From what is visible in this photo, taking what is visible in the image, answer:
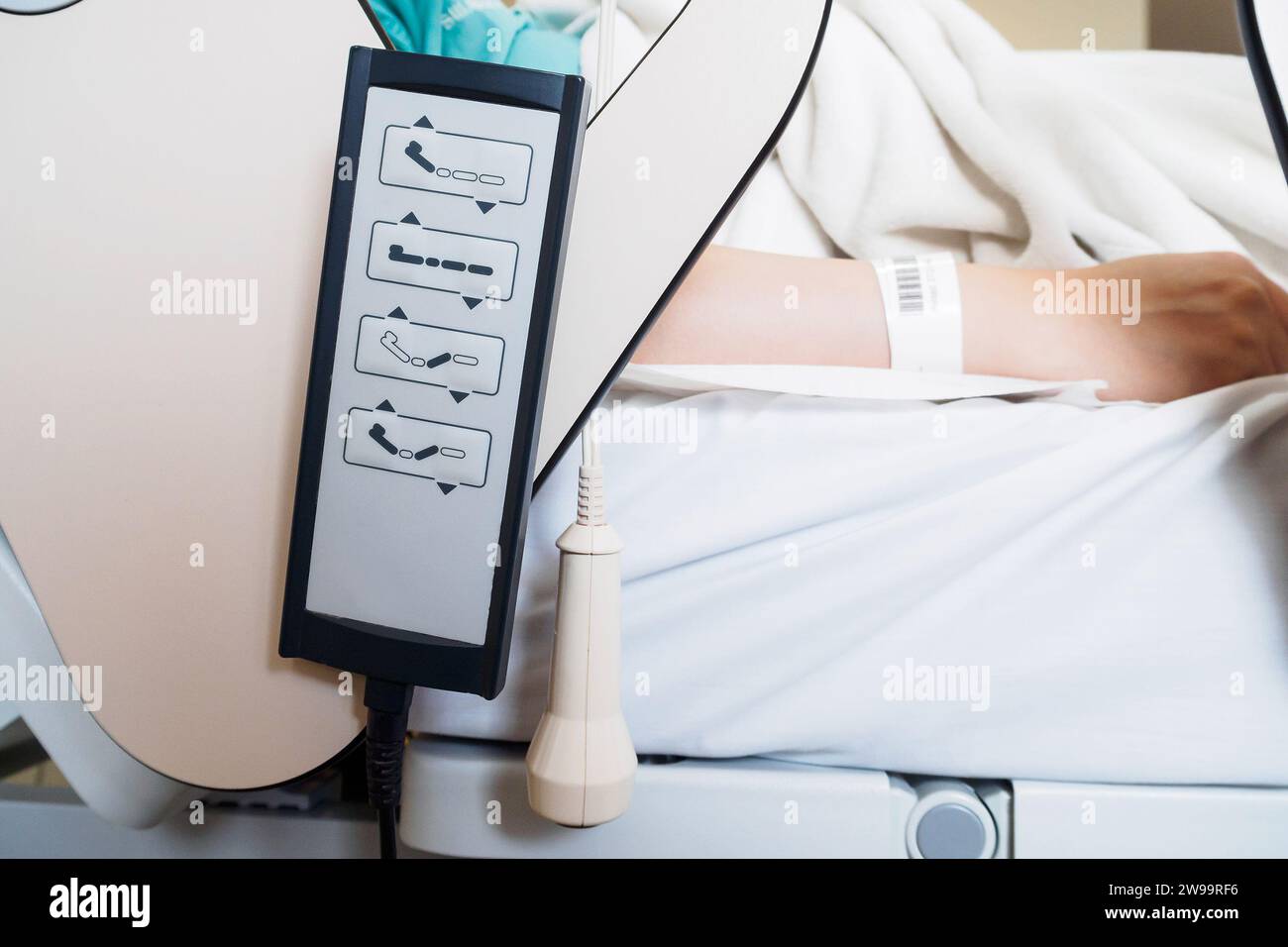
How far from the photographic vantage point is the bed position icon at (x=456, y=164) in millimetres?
269

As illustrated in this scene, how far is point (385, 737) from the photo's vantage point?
316 millimetres

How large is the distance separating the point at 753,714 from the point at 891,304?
0.21 metres

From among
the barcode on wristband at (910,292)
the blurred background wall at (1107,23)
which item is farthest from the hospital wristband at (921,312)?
the blurred background wall at (1107,23)

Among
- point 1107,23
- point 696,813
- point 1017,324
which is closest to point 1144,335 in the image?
point 1017,324

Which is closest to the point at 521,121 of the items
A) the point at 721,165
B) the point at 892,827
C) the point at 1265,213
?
the point at 721,165

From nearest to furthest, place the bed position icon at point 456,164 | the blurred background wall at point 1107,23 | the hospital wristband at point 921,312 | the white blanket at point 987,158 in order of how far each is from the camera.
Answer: the bed position icon at point 456,164
the hospital wristband at point 921,312
the white blanket at point 987,158
the blurred background wall at point 1107,23

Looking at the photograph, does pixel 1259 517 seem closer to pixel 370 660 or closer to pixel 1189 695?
pixel 1189 695

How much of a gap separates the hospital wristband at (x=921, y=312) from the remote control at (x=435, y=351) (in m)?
0.20

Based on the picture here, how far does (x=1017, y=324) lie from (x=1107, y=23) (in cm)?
71

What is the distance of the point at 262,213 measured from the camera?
0.30 metres

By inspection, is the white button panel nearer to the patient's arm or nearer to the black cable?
the black cable

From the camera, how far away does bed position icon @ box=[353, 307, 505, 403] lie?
0.27m

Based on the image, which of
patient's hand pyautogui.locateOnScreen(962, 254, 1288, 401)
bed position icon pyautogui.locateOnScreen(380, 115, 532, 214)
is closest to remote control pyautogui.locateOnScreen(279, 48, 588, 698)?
bed position icon pyautogui.locateOnScreen(380, 115, 532, 214)

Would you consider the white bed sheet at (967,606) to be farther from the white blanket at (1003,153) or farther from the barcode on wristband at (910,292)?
the white blanket at (1003,153)
